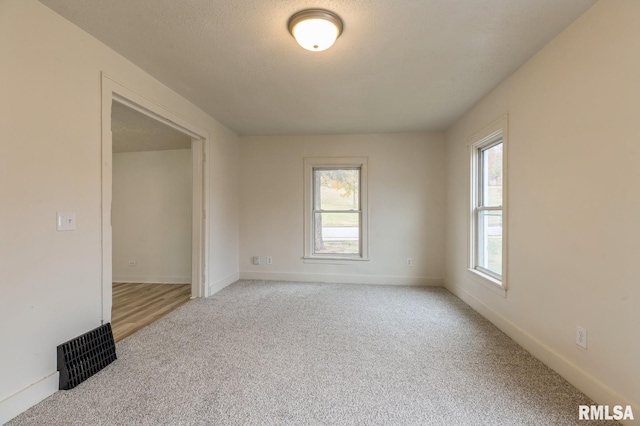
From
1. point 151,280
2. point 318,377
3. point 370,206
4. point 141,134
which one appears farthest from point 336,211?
point 151,280

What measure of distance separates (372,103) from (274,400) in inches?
118

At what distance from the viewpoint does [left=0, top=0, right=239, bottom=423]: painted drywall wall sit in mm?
1520

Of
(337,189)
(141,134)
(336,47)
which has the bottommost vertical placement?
(337,189)

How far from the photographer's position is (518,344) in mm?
2350

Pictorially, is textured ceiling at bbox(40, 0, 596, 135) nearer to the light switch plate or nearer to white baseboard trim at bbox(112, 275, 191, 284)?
the light switch plate

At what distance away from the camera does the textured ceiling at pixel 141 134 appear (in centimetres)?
306

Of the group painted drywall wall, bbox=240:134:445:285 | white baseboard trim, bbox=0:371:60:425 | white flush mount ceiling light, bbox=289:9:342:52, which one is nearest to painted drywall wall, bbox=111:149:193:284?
painted drywall wall, bbox=240:134:445:285

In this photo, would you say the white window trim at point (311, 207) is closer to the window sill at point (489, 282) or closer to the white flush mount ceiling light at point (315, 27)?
the window sill at point (489, 282)

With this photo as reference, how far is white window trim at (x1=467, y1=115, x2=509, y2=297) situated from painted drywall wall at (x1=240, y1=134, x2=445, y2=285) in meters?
0.96

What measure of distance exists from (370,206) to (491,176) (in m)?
1.76

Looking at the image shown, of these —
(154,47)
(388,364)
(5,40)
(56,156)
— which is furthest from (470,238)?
(5,40)

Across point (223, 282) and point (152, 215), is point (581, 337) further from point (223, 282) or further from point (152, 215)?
point (152, 215)

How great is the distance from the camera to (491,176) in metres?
3.11

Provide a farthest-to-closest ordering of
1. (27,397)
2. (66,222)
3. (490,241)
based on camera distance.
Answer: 1. (490,241)
2. (66,222)
3. (27,397)
